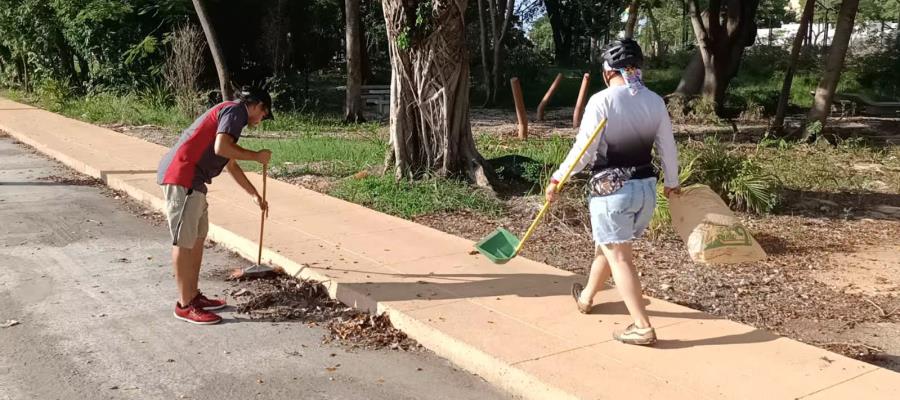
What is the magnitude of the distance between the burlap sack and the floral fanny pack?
6.69ft

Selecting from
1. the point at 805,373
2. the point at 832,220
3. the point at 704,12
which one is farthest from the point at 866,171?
the point at 704,12

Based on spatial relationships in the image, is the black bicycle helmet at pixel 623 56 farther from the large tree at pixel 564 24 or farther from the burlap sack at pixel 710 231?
the large tree at pixel 564 24

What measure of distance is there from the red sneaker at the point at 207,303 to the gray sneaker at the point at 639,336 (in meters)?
2.76

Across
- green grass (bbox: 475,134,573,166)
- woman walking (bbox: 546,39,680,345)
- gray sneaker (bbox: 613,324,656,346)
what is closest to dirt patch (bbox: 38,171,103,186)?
green grass (bbox: 475,134,573,166)

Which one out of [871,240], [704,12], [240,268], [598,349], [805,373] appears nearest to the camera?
[805,373]

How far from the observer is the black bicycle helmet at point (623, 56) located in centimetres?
441

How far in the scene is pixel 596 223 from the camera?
15.0 ft

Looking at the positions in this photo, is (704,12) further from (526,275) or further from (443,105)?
(526,275)

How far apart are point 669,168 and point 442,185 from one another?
4.78 metres

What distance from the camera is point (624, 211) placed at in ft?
14.7

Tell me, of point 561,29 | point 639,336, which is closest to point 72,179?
point 639,336

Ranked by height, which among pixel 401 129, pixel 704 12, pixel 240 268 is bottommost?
pixel 240 268

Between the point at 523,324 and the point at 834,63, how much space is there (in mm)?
11431

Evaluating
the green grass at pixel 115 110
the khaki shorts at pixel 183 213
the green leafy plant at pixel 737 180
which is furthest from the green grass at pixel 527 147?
the green grass at pixel 115 110
